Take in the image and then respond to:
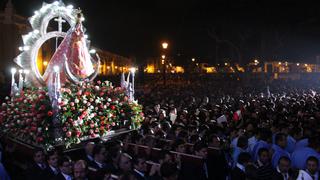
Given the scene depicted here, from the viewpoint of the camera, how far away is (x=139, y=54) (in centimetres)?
5128

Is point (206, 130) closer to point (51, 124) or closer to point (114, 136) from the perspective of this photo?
point (114, 136)

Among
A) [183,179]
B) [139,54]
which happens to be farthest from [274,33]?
[183,179]

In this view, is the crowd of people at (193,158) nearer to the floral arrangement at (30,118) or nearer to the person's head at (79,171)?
the person's head at (79,171)

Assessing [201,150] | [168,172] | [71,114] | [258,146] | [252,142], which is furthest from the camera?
[71,114]

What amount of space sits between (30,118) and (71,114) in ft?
3.72

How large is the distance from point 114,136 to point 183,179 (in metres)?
4.53

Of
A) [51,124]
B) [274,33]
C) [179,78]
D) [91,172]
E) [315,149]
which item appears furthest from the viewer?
[179,78]

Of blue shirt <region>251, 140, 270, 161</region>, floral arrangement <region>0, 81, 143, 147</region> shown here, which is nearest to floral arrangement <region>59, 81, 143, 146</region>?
floral arrangement <region>0, 81, 143, 147</region>

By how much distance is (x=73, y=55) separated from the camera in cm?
1210

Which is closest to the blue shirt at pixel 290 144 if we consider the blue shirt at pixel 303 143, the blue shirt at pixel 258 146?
the blue shirt at pixel 303 143

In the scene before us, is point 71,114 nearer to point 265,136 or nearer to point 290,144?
point 265,136

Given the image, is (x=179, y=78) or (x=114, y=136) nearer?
(x=114, y=136)

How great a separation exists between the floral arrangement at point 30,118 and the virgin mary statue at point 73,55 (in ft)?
4.11

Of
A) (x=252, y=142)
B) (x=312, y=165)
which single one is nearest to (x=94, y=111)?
(x=252, y=142)
